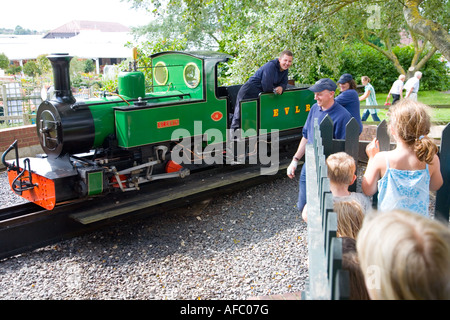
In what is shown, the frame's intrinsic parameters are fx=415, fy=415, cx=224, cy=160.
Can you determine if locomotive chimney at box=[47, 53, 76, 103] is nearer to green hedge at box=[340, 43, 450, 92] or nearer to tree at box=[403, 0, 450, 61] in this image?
tree at box=[403, 0, 450, 61]

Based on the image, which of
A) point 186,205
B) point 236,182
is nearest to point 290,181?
point 236,182

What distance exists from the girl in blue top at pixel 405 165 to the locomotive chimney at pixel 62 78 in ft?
14.0

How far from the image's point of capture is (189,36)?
21906 mm

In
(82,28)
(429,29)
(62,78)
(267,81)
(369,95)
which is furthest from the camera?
(82,28)

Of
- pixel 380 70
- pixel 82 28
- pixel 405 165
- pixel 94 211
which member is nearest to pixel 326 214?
pixel 405 165

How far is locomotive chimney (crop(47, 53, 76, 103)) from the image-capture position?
5.37 meters

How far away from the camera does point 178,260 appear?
4.61 metres

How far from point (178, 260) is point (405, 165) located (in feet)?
9.39

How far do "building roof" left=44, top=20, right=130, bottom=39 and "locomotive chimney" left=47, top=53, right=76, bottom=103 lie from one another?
78187 mm

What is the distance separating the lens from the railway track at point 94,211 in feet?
16.0

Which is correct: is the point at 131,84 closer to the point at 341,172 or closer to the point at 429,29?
the point at 341,172

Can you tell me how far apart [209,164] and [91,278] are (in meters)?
3.05

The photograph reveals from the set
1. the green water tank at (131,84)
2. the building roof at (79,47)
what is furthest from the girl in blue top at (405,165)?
the building roof at (79,47)

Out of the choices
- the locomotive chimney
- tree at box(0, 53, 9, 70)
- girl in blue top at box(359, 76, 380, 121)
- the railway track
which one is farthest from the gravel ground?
tree at box(0, 53, 9, 70)
